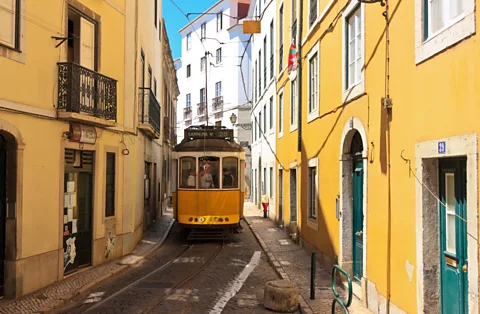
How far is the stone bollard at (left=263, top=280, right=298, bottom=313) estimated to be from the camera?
287 inches

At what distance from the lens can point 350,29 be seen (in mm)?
8711

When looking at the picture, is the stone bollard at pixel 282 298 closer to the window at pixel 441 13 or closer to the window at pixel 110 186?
the window at pixel 441 13

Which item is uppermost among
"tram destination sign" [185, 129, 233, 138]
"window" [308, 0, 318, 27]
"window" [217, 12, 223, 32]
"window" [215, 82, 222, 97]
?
"window" [217, 12, 223, 32]

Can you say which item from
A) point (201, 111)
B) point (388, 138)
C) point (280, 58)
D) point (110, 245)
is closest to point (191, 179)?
point (110, 245)

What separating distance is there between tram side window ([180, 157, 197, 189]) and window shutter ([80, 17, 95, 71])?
488 cm

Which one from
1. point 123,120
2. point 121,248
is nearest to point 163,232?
point 121,248

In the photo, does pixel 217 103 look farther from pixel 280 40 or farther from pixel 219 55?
pixel 280 40

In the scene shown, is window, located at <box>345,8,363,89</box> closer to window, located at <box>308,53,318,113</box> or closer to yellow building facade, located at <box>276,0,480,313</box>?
yellow building facade, located at <box>276,0,480,313</box>

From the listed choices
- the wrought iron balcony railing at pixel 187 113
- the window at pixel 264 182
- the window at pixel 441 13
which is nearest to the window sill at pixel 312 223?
the window at pixel 441 13

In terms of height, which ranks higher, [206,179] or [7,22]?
[7,22]

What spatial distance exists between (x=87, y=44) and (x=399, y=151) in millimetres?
7281

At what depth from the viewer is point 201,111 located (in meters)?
40.9

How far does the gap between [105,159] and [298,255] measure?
554cm

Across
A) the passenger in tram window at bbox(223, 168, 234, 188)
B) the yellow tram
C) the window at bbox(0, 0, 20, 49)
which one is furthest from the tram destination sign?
the window at bbox(0, 0, 20, 49)
